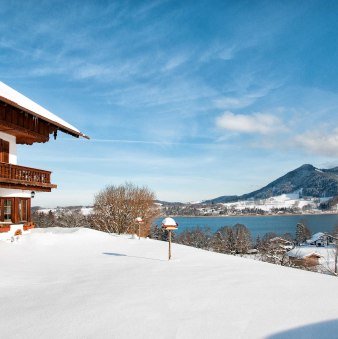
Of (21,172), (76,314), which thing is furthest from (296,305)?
(21,172)

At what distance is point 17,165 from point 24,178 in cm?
94

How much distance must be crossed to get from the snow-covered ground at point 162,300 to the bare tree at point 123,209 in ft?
91.1

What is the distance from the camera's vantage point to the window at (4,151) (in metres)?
18.8

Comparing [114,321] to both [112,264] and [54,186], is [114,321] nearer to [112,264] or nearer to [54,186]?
[112,264]

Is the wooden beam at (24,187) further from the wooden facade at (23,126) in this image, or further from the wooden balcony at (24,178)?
the wooden facade at (23,126)

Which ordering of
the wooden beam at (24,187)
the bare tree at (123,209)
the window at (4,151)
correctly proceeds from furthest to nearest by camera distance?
the bare tree at (123,209)
the window at (4,151)
the wooden beam at (24,187)

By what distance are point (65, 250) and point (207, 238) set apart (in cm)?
9021

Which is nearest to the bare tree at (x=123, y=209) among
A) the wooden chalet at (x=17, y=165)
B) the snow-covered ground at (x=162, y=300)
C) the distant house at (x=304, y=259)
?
the wooden chalet at (x=17, y=165)

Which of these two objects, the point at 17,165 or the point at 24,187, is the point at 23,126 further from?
the point at 24,187

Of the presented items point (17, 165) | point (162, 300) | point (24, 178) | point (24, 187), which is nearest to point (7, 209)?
point (24, 187)

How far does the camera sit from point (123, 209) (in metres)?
39.6

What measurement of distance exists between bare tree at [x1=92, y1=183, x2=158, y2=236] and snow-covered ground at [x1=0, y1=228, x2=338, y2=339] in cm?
2777

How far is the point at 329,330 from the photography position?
5.03 metres

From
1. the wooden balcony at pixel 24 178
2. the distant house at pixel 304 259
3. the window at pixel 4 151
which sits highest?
the window at pixel 4 151
